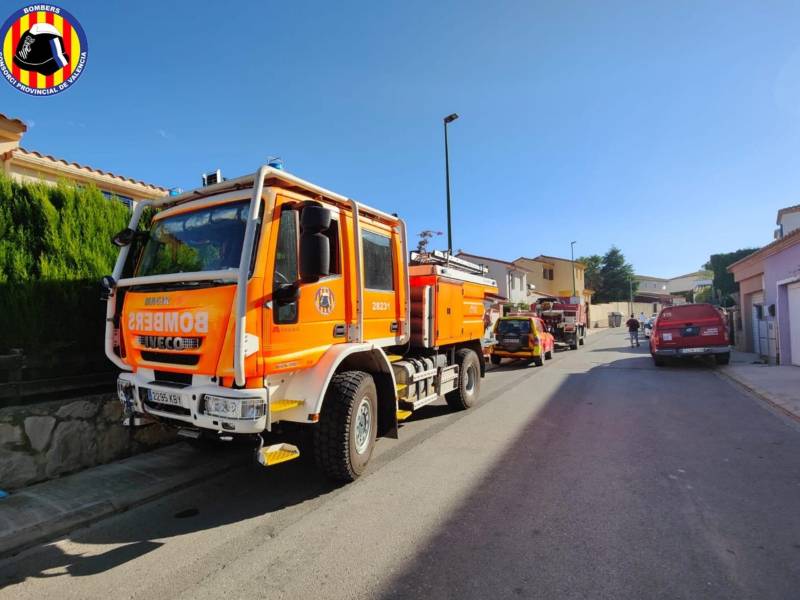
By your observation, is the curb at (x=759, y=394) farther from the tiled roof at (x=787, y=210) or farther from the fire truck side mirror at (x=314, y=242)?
the tiled roof at (x=787, y=210)

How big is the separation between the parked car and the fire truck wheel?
6.41 metres

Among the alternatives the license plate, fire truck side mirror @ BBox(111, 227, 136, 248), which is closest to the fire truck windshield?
fire truck side mirror @ BBox(111, 227, 136, 248)

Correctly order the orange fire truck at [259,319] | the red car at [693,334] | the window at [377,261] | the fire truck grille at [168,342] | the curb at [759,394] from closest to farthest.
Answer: the orange fire truck at [259,319]
the fire truck grille at [168,342]
the window at [377,261]
the curb at [759,394]
the red car at [693,334]

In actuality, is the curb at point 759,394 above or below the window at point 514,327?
below

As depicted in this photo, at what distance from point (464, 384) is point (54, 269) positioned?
5.95 metres

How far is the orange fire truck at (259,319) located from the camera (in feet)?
11.8

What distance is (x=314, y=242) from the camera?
3.75 metres

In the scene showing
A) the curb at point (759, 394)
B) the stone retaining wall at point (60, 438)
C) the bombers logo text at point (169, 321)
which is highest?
the bombers logo text at point (169, 321)

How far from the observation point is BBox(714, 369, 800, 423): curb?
23.6 ft

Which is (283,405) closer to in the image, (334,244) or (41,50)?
(334,244)

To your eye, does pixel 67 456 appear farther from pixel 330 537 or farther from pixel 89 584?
pixel 330 537

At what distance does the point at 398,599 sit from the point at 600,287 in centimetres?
7997

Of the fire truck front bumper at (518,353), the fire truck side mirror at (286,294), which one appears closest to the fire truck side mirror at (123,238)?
the fire truck side mirror at (286,294)

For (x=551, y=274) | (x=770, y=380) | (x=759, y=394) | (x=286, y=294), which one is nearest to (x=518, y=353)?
(x=770, y=380)
